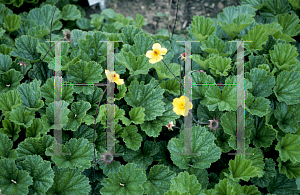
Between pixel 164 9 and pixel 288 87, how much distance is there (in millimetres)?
2498

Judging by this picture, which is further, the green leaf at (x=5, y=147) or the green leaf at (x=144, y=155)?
the green leaf at (x=144, y=155)

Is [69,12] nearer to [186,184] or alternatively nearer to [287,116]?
[186,184]

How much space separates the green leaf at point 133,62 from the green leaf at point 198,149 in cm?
70

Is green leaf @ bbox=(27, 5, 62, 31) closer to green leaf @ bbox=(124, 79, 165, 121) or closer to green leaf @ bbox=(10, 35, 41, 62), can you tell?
green leaf @ bbox=(10, 35, 41, 62)

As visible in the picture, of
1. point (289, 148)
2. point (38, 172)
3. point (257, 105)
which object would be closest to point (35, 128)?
point (38, 172)

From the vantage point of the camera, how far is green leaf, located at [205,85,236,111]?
92.0 inches

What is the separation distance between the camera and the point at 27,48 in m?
2.82

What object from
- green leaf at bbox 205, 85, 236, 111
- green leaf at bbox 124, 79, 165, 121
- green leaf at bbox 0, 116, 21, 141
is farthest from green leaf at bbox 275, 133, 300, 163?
green leaf at bbox 0, 116, 21, 141

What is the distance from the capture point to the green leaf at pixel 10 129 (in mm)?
2307

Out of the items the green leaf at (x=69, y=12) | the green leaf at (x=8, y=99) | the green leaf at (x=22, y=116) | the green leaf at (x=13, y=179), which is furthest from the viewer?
the green leaf at (x=69, y=12)

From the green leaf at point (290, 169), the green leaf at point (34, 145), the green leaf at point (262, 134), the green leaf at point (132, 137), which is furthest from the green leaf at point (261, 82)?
the green leaf at point (34, 145)

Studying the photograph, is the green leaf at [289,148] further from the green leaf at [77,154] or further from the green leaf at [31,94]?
the green leaf at [31,94]

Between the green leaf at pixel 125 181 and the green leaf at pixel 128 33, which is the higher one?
the green leaf at pixel 128 33

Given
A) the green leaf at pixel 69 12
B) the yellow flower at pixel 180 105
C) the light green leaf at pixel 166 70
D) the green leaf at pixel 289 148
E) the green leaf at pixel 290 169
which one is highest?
the green leaf at pixel 69 12
